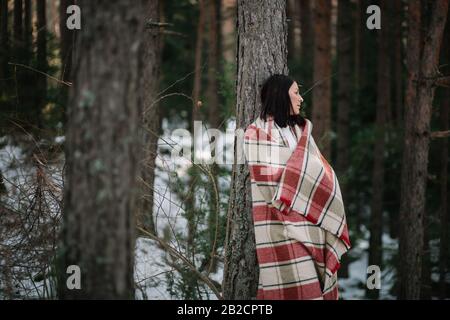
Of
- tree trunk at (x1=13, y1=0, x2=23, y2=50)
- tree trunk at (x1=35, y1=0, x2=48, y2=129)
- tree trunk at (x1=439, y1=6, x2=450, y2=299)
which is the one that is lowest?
tree trunk at (x1=439, y1=6, x2=450, y2=299)

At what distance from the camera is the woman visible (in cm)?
400

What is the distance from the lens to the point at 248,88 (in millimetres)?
4320

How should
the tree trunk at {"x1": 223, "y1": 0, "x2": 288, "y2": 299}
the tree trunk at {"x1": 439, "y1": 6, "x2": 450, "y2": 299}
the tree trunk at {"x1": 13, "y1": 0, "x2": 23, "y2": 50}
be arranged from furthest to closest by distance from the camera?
the tree trunk at {"x1": 439, "y1": 6, "x2": 450, "y2": 299}
the tree trunk at {"x1": 13, "y1": 0, "x2": 23, "y2": 50}
the tree trunk at {"x1": 223, "y1": 0, "x2": 288, "y2": 299}

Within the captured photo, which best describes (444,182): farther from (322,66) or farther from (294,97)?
(294,97)

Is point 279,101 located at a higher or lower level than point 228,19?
lower

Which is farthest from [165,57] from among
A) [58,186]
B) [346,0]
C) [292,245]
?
[292,245]

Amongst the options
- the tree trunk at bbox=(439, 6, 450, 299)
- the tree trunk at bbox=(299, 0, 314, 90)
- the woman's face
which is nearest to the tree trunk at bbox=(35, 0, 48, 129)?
the woman's face

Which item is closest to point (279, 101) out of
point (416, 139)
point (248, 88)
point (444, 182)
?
point (248, 88)

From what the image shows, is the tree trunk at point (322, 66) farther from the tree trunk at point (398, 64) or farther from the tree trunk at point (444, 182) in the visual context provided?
the tree trunk at point (398, 64)

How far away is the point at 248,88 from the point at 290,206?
3.49 feet

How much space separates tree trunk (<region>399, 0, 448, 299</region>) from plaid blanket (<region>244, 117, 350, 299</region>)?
3.25 m

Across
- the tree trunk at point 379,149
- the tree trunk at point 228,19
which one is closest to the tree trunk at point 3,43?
the tree trunk at point 228,19

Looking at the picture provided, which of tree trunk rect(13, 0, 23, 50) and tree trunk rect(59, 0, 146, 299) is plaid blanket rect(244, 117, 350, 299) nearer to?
tree trunk rect(59, 0, 146, 299)

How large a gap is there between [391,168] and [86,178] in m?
9.96
